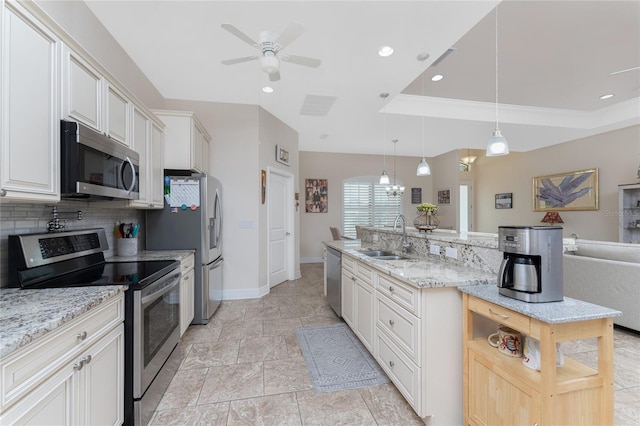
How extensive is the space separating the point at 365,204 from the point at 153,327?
668 cm

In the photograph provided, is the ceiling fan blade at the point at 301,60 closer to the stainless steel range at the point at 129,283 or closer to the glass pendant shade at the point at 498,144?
the glass pendant shade at the point at 498,144

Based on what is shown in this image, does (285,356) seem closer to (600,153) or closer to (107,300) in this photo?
(107,300)

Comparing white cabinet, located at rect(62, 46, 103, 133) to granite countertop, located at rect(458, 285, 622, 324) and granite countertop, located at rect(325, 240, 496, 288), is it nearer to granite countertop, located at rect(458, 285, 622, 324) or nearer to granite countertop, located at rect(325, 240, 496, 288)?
granite countertop, located at rect(325, 240, 496, 288)

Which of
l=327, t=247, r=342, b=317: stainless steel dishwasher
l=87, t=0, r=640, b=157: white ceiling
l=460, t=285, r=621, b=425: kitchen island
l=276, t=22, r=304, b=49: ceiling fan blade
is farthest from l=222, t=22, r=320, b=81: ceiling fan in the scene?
l=460, t=285, r=621, b=425: kitchen island

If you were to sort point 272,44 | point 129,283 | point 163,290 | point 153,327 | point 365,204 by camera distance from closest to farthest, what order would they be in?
point 129,283 < point 153,327 < point 163,290 < point 272,44 < point 365,204

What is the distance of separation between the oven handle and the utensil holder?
0.64 meters

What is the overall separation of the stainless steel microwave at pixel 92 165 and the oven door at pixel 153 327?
690mm

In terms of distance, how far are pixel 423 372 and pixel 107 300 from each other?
1.82m

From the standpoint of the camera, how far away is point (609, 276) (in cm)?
279

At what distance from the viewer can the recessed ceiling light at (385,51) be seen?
276 centimetres

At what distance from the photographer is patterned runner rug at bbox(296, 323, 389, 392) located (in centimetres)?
209

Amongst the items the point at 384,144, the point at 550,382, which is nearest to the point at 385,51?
the point at 550,382

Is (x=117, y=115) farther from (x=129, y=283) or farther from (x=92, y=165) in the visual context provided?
(x=129, y=283)

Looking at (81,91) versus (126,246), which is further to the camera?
(126,246)
